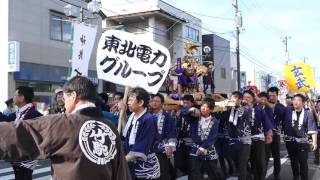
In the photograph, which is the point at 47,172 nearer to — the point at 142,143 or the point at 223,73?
the point at 142,143

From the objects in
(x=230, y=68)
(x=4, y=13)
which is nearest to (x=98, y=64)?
(x=4, y=13)

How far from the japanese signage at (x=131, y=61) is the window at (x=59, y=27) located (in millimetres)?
15523

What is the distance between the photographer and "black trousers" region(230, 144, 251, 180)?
7.07 metres

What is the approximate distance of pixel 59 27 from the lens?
20234mm

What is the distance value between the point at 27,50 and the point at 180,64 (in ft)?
29.7

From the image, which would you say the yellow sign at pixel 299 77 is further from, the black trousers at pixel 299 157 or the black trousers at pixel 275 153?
the black trousers at pixel 299 157

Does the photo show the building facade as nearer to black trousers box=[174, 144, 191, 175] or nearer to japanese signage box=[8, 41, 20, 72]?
japanese signage box=[8, 41, 20, 72]

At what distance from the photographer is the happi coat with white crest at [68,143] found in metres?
2.29

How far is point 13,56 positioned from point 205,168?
1303cm

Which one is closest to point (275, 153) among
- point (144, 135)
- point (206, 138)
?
point (206, 138)

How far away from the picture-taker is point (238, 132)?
7.38 metres

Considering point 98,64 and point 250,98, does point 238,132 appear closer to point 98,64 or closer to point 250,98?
point 250,98

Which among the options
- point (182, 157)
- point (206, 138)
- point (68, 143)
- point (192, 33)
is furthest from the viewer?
point (192, 33)

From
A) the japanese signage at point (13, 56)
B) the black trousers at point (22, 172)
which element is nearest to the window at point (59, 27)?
the japanese signage at point (13, 56)
